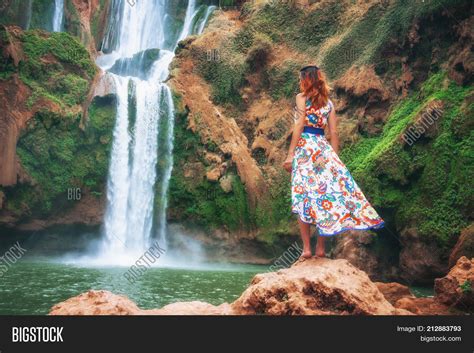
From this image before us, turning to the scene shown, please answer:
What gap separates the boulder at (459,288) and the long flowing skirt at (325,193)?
2492mm

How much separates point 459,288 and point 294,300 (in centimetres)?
362

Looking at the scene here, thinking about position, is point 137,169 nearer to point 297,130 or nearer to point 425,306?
point 425,306

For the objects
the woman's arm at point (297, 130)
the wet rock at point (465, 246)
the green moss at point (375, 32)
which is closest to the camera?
the woman's arm at point (297, 130)

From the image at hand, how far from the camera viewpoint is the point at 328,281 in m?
5.50

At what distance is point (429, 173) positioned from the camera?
564 inches

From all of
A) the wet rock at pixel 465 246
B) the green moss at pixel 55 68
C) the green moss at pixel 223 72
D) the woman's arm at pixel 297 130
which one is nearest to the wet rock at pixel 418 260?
the wet rock at pixel 465 246

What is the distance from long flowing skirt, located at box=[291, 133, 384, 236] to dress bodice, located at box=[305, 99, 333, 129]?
5.7 inches

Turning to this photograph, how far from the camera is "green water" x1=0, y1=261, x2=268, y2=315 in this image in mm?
9391

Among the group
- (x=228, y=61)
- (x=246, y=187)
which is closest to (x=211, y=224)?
(x=246, y=187)

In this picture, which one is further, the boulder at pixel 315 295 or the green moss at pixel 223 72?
the green moss at pixel 223 72

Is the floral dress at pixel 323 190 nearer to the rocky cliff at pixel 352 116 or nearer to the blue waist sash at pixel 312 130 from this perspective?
the blue waist sash at pixel 312 130

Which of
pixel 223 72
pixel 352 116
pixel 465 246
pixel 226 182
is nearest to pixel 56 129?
pixel 226 182

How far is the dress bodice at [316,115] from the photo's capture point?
628 cm
